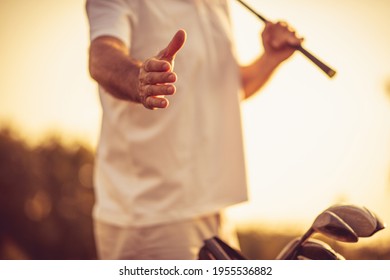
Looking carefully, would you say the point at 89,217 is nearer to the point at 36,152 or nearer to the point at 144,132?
the point at 36,152

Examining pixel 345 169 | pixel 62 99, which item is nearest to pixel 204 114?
pixel 345 169

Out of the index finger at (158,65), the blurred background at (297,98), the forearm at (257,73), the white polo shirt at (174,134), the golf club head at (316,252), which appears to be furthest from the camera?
the blurred background at (297,98)

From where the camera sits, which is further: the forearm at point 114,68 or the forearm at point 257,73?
the forearm at point 257,73

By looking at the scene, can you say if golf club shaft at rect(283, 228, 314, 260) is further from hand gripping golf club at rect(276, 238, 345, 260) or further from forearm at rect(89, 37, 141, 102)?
forearm at rect(89, 37, 141, 102)

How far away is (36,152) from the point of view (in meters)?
8.48

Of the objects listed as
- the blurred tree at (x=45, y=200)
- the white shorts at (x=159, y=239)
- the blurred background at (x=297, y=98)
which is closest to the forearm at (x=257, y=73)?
the blurred background at (x=297, y=98)

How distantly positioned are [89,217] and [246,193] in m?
6.65

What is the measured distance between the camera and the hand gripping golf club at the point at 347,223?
1.06m

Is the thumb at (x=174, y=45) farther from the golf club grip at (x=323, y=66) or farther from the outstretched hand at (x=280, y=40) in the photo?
the outstretched hand at (x=280, y=40)

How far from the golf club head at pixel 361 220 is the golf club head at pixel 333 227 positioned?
2 centimetres

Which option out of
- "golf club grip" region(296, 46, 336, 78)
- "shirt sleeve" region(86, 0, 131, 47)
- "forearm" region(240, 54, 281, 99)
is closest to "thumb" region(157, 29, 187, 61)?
"shirt sleeve" region(86, 0, 131, 47)

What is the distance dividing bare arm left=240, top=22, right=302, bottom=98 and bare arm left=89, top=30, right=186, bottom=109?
45 cm

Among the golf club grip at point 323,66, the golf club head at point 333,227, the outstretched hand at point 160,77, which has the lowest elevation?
the golf club head at point 333,227

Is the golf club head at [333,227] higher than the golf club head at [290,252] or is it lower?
higher
